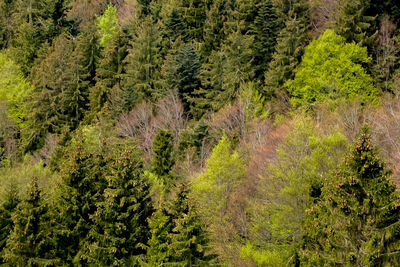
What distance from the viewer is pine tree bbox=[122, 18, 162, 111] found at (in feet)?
151

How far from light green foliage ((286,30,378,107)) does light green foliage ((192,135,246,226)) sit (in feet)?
30.4

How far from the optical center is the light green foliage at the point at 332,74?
32.5 m

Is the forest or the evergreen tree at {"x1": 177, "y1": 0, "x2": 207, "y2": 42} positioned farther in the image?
the evergreen tree at {"x1": 177, "y1": 0, "x2": 207, "y2": 42}

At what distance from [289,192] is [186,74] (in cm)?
2413

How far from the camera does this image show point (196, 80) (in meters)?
44.0

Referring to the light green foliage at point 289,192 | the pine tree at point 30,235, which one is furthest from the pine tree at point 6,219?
the light green foliage at point 289,192

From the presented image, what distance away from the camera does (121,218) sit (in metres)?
19.8

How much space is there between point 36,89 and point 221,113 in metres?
27.6

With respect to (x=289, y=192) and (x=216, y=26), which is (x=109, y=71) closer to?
(x=216, y=26)

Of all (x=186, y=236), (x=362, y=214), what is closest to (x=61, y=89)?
(x=186, y=236)

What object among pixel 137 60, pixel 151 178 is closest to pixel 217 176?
pixel 151 178

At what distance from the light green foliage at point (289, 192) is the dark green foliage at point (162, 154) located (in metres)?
11.2

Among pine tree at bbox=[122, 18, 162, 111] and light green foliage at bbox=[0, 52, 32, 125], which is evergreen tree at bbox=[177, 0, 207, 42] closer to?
pine tree at bbox=[122, 18, 162, 111]

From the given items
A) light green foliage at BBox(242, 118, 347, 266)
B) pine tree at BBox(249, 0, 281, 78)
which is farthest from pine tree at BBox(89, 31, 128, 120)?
light green foliage at BBox(242, 118, 347, 266)
